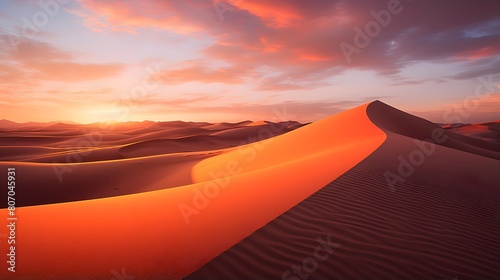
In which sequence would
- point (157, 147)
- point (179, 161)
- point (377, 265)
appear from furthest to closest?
point (157, 147), point (179, 161), point (377, 265)

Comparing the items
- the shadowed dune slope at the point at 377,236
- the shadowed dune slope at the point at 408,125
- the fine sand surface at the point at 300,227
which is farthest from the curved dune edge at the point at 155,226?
the shadowed dune slope at the point at 408,125

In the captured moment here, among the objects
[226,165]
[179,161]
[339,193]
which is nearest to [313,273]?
[339,193]

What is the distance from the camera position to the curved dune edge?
3.15m

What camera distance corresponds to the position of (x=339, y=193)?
4.92 meters

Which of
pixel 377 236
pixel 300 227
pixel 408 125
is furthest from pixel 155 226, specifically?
pixel 408 125

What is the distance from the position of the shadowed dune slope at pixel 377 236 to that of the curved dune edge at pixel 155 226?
350 millimetres

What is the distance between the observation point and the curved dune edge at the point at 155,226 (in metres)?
3.15

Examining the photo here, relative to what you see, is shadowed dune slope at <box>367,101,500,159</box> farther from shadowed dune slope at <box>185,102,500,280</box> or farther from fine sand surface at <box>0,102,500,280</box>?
shadowed dune slope at <box>185,102,500,280</box>

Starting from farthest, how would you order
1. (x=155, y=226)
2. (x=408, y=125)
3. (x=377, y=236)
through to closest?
(x=408, y=125) → (x=155, y=226) → (x=377, y=236)

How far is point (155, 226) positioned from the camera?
14.2 ft

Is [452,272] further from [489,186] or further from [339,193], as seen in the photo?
[489,186]

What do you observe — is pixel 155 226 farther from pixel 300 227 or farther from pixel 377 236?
pixel 377 236

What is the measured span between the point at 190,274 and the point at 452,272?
10.0 ft

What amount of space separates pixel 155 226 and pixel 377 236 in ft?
11.4
